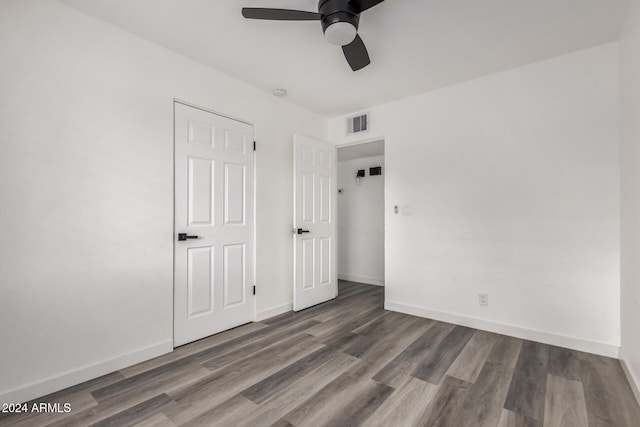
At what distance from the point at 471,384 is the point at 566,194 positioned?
184cm

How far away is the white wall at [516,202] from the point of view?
7.76 feet

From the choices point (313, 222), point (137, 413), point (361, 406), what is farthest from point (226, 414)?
point (313, 222)

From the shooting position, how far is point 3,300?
5.54ft

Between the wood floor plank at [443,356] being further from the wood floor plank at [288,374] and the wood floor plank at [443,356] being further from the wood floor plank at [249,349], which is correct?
the wood floor plank at [249,349]

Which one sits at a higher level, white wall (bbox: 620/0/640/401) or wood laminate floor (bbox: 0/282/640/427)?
white wall (bbox: 620/0/640/401)

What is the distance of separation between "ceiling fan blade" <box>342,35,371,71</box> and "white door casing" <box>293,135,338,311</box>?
145 centimetres

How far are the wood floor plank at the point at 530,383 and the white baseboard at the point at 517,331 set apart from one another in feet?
0.34

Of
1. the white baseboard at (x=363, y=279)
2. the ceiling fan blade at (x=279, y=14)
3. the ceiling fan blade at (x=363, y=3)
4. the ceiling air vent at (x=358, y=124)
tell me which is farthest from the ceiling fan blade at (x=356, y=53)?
the white baseboard at (x=363, y=279)

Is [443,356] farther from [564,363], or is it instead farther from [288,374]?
[288,374]

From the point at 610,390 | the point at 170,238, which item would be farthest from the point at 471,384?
the point at 170,238

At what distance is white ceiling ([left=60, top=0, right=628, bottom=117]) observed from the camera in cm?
193

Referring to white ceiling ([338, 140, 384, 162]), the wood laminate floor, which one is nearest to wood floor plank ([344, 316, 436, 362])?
the wood laminate floor

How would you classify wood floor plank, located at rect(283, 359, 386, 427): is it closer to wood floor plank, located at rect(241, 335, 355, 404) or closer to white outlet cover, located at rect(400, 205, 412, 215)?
wood floor plank, located at rect(241, 335, 355, 404)

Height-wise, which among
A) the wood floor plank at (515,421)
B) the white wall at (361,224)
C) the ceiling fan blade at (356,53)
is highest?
the ceiling fan blade at (356,53)
